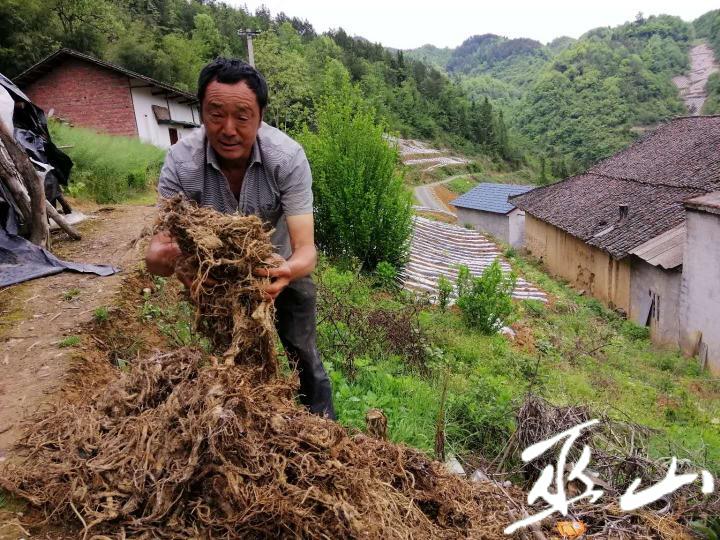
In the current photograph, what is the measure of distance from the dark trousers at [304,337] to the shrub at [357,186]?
18.7 feet

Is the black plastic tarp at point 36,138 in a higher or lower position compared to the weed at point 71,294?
higher

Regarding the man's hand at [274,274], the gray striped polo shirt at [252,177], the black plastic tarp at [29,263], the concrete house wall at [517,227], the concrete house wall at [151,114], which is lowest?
the concrete house wall at [517,227]

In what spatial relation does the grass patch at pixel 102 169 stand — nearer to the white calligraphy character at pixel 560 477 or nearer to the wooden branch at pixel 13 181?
the wooden branch at pixel 13 181

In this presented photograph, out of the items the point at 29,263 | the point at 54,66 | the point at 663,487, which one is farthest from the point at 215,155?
the point at 54,66

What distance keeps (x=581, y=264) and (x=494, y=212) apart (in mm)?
9607

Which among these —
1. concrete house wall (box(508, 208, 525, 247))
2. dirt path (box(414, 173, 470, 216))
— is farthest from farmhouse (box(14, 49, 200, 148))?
dirt path (box(414, 173, 470, 216))

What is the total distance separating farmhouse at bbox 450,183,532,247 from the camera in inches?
1021

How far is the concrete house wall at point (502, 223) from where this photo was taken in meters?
25.8

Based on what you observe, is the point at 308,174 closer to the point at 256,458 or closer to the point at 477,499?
the point at 256,458

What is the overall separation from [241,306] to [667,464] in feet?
11.4

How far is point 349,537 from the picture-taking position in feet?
6.18

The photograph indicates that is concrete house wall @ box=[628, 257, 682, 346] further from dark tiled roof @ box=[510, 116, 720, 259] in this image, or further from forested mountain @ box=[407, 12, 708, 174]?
forested mountain @ box=[407, 12, 708, 174]

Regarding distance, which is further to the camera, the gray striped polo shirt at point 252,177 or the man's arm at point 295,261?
the gray striped polo shirt at point 252,177

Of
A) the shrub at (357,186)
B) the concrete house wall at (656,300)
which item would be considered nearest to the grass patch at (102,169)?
the shrub at (357,186)
